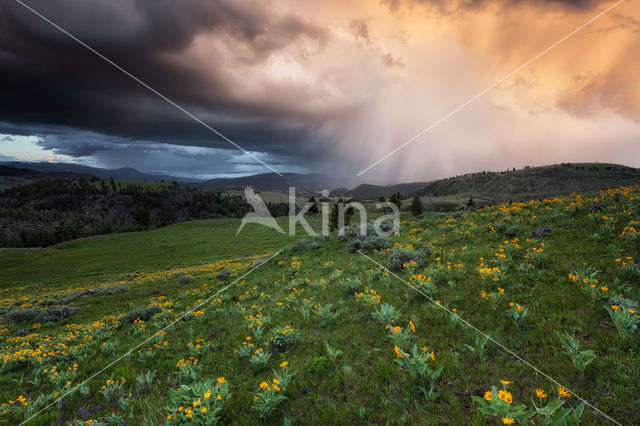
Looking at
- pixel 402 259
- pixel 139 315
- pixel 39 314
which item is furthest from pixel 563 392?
pixel 39 314

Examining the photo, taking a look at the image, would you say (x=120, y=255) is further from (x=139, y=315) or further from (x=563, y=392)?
(x=563, y=392)

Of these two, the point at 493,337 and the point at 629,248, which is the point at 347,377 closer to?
the point at 493,337

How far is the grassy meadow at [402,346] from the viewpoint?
12.5ft

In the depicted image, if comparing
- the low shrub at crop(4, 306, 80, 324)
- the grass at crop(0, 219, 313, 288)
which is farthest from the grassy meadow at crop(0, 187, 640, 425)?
the grass at crop(0, 219, 313, 288)

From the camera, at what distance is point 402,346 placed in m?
5.05

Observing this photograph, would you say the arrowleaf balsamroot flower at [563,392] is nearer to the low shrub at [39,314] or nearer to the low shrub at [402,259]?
the low shrub at [402,259]

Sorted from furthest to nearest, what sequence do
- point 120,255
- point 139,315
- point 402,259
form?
point 120,255 → point 139,315 → point 402,259

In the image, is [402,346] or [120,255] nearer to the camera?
[402,346]

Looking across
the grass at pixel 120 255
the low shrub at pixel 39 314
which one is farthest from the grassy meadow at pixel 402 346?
the grass at pixel 120 255

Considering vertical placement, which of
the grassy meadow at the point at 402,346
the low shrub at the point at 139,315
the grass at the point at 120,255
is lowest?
the grass at the point at 120,255

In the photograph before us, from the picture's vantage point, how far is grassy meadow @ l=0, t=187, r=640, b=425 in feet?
12.5

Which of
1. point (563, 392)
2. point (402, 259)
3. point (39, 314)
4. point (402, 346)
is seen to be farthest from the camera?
point (39, 314)

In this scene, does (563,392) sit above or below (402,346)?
above

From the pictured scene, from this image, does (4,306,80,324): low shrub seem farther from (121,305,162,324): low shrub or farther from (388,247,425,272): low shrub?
(388,247,425,272): low shrub
